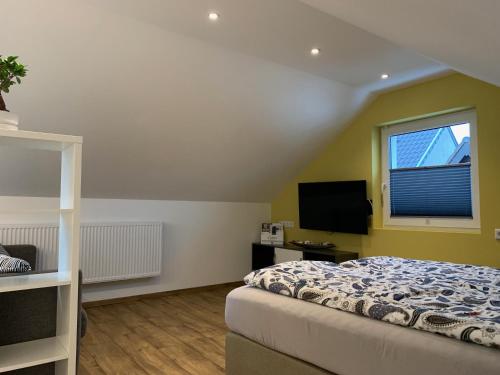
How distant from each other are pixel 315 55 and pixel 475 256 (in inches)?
95.0

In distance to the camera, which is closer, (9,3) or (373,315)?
(373,315)

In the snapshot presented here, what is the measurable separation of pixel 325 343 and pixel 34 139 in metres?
1.49

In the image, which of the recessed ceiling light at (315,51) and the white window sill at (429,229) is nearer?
the recessed ceiling light at (315,51)

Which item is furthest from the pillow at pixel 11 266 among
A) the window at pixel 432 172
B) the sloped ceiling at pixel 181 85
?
the window at pixel 432 172

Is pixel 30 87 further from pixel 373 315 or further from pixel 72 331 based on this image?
pixel 373 315

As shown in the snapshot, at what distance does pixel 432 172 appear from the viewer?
4.05m

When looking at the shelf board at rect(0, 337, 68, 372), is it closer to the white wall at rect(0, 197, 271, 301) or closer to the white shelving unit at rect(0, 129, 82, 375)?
the white shelving unit at rect(0, 129, 82, 375)

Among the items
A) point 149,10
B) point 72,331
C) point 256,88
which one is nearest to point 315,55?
point 256,88

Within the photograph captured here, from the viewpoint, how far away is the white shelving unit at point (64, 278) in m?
1.44

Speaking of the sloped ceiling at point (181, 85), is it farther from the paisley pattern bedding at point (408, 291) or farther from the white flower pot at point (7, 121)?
the paisley pattern bedding at point (408, 291)

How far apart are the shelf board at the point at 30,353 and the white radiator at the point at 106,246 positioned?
2348 millimetres

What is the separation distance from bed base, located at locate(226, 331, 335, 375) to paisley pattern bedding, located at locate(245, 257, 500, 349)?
0.97 feet

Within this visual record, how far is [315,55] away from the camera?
338 centimetres

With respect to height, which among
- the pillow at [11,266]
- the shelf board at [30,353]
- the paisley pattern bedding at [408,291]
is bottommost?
the shelf board at [30,353]
